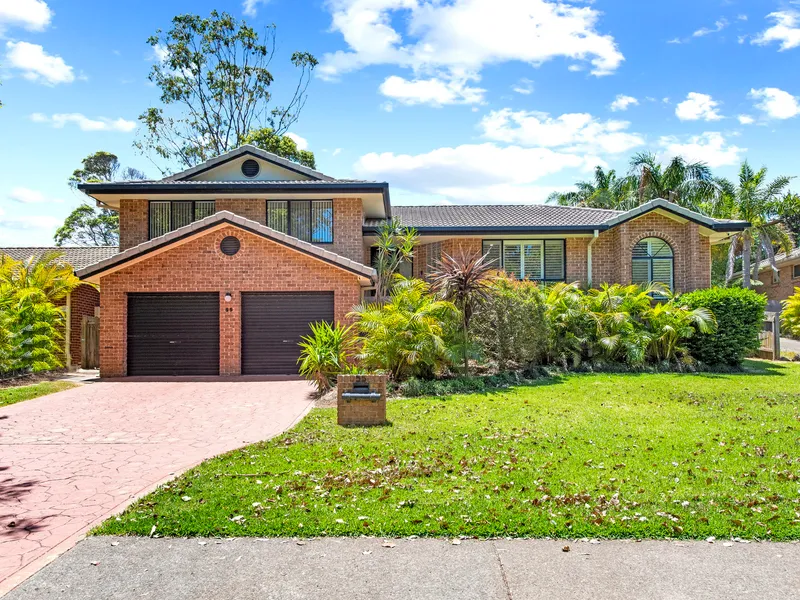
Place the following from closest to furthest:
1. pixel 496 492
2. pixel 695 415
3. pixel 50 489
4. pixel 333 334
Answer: pixel 496 492
pixel 50 489
pixel 695 415
pixel 333 334

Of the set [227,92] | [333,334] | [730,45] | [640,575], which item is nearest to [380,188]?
[333,334]

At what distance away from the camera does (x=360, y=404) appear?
28.3 feet

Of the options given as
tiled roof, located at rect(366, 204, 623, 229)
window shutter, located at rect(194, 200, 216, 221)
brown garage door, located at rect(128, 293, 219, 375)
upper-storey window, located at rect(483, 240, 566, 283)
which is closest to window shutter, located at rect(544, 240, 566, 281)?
upper-storey window, located at rect(483, 240, 566, 283)

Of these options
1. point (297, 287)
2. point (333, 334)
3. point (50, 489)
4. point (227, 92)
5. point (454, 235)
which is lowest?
point (50, 489)

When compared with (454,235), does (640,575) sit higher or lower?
lower

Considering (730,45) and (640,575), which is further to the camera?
(730,45)

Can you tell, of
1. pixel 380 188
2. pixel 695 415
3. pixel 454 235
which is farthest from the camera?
pixel 454 235

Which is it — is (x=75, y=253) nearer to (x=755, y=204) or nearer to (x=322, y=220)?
(x=322, y=220)

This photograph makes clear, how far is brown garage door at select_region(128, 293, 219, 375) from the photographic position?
1530 centimetres

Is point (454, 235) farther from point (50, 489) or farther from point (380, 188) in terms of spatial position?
point (50, 489)

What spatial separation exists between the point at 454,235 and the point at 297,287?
255 inches

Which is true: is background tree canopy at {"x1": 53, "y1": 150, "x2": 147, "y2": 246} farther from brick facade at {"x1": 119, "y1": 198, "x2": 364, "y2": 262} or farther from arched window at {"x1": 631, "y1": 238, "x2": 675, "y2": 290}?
arched window at {"x1": 631, "y1": 238, "x2": 675, "y2": 290}

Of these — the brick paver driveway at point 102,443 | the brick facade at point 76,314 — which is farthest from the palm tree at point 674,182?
the brick facade at point 76,314

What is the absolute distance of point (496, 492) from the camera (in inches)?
209
